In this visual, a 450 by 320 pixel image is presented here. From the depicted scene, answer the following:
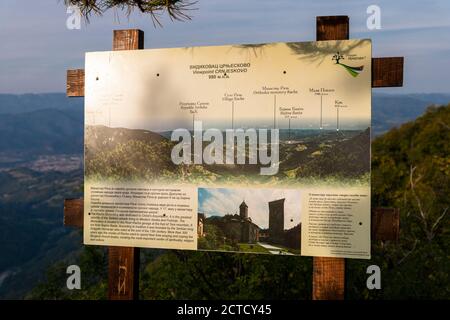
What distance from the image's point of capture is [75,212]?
259 inches

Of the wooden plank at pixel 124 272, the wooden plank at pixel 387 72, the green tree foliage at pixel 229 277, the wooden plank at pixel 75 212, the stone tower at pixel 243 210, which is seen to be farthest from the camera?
the green tree foliage at pixel 229 277

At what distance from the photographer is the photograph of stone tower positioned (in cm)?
573

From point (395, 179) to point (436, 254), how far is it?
10971mm

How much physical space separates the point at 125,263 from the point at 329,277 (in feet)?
6.86

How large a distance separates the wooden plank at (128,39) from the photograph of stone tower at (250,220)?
1.65 m

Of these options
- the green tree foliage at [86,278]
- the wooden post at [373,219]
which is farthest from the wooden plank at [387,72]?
the green tree foliage at [86,278]

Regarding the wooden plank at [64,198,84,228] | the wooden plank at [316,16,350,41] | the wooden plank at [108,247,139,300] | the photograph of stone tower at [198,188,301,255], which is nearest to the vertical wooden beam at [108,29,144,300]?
the wooden plank at [108,247,139,300]

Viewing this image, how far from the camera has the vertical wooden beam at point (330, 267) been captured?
5637 millimetres

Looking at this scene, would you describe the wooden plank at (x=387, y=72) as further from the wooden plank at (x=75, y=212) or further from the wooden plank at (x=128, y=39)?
the wooden plank at (x=75, y=212)

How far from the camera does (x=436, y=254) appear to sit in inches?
513

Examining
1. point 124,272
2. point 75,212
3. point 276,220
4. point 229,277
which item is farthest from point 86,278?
point 276,220

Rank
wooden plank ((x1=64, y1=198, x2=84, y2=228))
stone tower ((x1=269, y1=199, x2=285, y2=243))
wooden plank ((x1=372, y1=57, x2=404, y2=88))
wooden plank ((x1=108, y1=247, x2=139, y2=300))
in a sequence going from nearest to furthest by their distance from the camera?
wooden plank ((x1=372, y1=57, x2=404, y2=88)) → stone tower ((x1=269, y1=199, x2=285, y2=243)) → wooden plank ((x1=108, y1=247, x2=139, y2=300)) → wooden plank ((x1=64, y1=198, x2=84, y2=228))

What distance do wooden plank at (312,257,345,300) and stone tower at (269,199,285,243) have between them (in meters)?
0.39

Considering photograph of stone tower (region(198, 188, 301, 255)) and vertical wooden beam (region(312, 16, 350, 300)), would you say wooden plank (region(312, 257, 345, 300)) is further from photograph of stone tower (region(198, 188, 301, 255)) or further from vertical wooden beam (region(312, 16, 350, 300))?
photograph of stone tower (region(198, 188, 301, 255))
